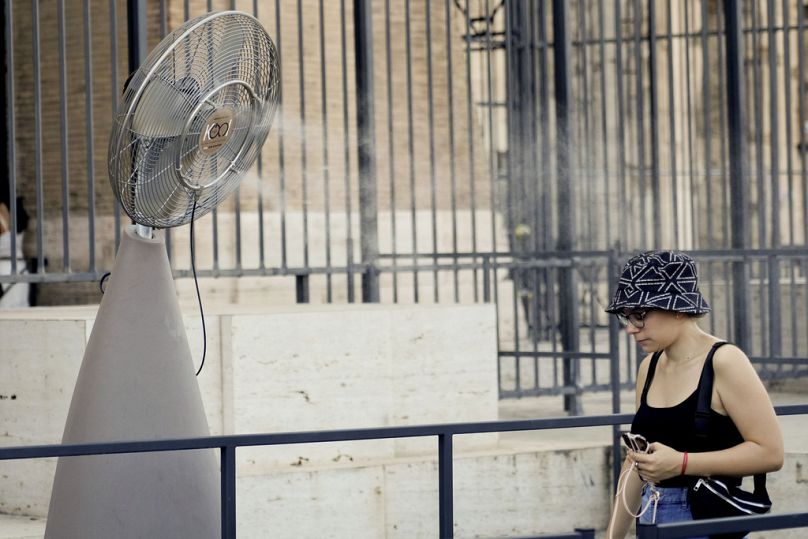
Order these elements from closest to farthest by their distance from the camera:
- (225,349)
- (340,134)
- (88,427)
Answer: (88,427)
(225,349)
(340,134)

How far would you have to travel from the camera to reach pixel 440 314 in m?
7.02

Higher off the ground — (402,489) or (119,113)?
(119,113)

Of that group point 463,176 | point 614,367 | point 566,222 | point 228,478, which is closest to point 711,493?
point 228,478

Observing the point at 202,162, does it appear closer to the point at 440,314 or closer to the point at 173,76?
the point at 173,76

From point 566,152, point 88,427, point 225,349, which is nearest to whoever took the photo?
point 88,427

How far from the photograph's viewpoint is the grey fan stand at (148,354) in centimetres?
432

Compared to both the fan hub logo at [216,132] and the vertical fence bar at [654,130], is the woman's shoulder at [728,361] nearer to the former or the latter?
Answer: the fan hub logo at [216,132]

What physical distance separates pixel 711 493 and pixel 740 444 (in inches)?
6.3

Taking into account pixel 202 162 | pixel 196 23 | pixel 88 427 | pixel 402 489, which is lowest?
pixel 402 489

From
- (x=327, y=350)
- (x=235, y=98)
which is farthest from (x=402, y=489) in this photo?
(x=235, y=98)

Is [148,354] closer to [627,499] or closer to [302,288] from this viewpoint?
[627,499]

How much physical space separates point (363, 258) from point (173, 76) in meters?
3.57

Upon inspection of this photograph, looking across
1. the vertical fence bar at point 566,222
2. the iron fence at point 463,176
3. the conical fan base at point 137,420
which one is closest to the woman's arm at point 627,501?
the conical fan base at point 137,420

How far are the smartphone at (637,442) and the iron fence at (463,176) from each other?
152 inches
